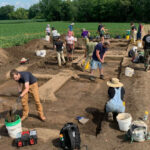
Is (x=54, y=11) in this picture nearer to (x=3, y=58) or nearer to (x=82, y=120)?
(x=3, y=58)

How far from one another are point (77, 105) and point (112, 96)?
1728 millimetres

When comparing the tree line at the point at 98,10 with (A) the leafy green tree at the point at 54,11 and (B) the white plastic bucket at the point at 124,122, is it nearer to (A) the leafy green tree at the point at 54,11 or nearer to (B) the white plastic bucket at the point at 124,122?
(A) the leafy green tree at the point at 54,11

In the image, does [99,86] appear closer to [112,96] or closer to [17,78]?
[112,96]

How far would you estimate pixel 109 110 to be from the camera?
4.75 m

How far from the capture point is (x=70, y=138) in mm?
3627

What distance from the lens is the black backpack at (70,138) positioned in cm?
364

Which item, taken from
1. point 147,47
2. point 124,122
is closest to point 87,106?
point 124,122

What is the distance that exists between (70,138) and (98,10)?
68931 mm

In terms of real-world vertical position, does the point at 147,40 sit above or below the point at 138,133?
above

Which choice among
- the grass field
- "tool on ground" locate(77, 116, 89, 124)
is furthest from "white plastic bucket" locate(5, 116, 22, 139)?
the grass field

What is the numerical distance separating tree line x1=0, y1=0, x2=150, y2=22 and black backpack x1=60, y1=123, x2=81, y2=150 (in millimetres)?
56912

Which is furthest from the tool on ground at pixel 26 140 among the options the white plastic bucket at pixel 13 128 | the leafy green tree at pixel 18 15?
the leafy green tree at pixel 18 15

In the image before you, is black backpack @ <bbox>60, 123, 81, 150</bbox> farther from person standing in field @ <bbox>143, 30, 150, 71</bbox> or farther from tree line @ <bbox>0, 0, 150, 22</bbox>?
tree line @ <bbox>0, 0, 150, 22</bbox>

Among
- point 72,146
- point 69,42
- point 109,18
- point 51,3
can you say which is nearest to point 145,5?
point 109,18
